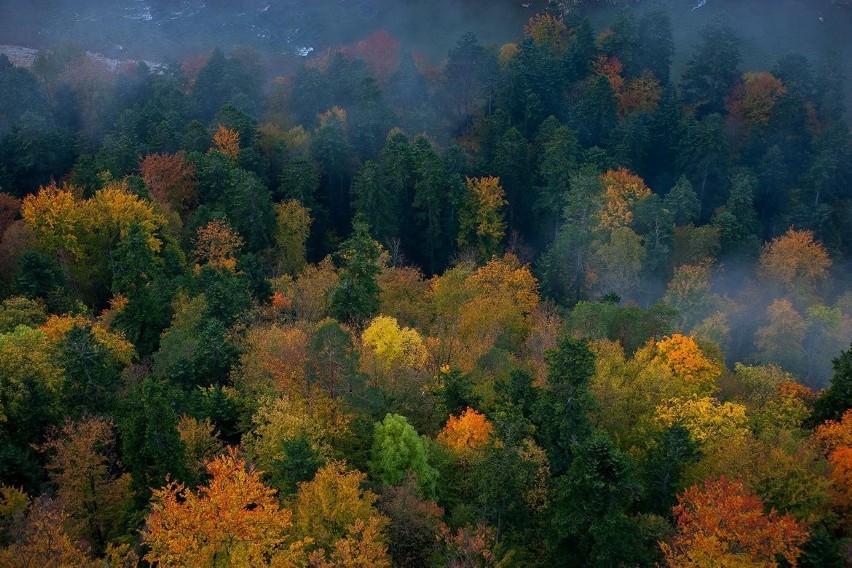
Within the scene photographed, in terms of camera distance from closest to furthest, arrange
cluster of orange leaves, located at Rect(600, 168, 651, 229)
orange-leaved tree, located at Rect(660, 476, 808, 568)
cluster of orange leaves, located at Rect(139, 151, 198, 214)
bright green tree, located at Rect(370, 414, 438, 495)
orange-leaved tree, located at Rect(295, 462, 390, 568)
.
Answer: orange-leaved tree, located at Rect(660, 476, 808, 568)
orange-leaved tree, located at Rect(295, 462, 390, 568)
bright green tree, located at Rect(370, 414, 438, 495)
cluster of orange leaves, located at Rect(139, 151, 198, 214)
cluster of orange leaves, located at Rect(600, 168, 651, 229)

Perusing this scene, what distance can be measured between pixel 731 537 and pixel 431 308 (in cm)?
3892

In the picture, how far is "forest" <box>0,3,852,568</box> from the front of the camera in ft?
102

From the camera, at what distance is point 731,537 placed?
90.8 ft

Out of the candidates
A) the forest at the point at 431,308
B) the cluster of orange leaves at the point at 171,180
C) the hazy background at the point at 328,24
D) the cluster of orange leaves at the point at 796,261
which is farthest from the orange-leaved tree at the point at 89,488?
the hazy background at the point at 328,24

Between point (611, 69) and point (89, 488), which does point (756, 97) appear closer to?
point (611, 69)

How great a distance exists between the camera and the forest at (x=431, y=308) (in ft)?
102

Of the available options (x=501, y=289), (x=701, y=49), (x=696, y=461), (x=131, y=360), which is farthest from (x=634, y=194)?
(x=131, y=360)

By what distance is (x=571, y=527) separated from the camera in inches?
1171

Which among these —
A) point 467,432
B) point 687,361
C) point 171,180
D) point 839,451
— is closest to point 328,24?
point 171,180

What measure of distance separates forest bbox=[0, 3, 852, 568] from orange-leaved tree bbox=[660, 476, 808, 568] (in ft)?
0.45

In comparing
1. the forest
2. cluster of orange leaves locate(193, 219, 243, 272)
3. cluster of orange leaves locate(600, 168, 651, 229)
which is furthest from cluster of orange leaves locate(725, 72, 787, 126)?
cluster of orange leaves locate(193, 219, 243, 272)

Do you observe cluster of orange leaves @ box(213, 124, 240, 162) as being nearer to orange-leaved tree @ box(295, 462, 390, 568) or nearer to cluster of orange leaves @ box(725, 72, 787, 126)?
orange-leaved tree @ box(295, 462, 390, 568)

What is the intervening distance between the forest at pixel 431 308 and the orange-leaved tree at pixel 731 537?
14cm

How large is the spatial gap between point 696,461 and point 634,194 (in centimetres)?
4254
